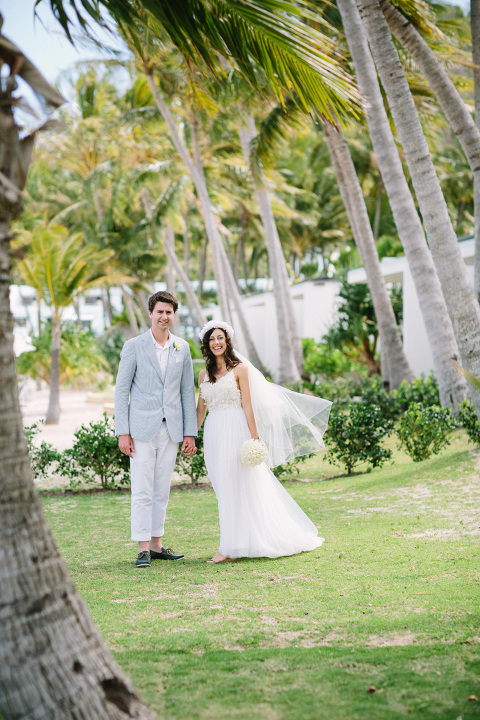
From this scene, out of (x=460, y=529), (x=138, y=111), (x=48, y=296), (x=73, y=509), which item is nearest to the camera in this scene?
(x=460, y=529)

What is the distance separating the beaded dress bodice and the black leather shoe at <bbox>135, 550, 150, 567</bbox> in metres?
1.28

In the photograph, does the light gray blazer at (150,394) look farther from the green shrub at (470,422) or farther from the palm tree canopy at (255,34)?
the green shrub at (470,422)

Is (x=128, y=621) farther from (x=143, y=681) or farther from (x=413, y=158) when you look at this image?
(x=413, y=158)

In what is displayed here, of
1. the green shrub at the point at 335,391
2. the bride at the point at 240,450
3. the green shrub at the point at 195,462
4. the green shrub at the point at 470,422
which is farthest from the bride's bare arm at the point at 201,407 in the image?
the green shrub at the point at 335,391

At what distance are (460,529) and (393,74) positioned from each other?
5184 millimetres

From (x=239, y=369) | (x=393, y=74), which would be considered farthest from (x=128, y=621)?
(x=393, y=74)

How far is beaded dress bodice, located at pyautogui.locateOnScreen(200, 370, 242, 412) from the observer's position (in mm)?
5703

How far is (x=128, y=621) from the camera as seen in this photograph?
4.00 metres

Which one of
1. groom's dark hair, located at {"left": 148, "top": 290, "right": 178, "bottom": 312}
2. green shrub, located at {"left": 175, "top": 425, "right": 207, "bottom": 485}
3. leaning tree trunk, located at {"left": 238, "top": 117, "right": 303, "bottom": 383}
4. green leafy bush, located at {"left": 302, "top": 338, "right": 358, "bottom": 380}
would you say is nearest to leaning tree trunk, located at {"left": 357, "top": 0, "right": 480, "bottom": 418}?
groom's dark hair, located at {"left": 148, "top": 290, "right": 178, "bottom": 312}

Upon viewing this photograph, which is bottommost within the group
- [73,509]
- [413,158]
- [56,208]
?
[73,509]

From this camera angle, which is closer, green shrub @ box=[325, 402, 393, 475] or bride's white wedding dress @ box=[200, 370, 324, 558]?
bride's white wedding dress @ box=[200, 370, 324, 558]

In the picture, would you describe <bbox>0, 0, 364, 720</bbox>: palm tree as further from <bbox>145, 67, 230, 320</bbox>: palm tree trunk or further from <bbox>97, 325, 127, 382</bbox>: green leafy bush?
<bbox>97, 325, 127, 382</bbox>: green leafy bush

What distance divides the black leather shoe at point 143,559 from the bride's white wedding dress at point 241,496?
59cm

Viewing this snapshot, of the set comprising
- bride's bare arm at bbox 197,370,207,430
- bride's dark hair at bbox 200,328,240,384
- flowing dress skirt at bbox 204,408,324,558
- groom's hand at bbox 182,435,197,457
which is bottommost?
flowing dress skirt at bbox 204,408,324,558
